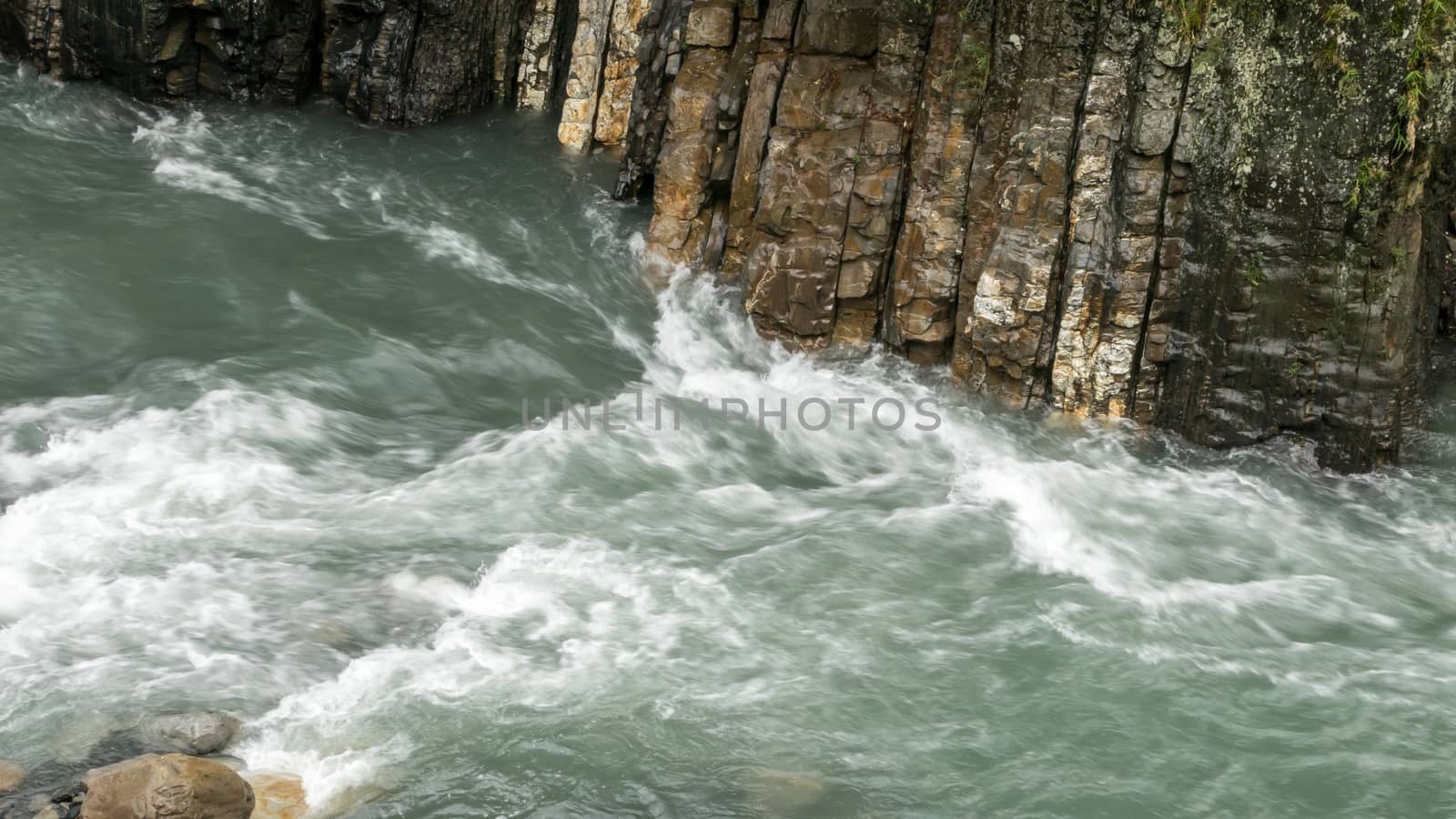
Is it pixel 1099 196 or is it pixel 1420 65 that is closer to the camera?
pixel 1420 65

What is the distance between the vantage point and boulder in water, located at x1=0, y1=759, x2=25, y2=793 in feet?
17.5

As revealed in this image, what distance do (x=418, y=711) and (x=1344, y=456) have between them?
6535 mm

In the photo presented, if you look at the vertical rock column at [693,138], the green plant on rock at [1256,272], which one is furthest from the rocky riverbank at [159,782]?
the green plant on rock at [1256,272]

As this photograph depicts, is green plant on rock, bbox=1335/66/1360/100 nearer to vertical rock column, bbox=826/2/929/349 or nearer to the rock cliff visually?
the rock cliff

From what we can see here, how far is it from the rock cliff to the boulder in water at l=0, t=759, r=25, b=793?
6271mm

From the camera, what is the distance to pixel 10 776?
17.6 ft

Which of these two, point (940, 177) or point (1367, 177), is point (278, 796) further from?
point (1367, 177)

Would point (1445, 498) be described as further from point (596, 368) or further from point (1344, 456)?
point (596, 368)

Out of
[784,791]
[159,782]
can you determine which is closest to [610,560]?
[784,791]

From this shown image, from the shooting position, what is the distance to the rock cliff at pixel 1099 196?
8539 millimetres

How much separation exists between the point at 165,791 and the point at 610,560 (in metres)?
2.96

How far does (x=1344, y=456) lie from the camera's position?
8953 millimetres

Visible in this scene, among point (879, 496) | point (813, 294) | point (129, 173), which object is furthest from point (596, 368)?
point (129, 173)

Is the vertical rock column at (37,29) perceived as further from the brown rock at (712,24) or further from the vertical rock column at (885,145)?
the vertical rock column at (885,145)
